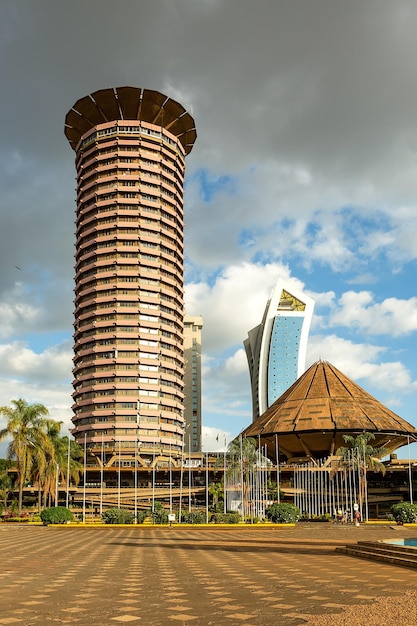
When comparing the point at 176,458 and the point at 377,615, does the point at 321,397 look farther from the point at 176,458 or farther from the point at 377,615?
the point at 377,615

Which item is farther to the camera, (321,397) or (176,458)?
(176,458)

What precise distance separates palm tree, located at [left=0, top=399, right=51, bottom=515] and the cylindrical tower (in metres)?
48.0

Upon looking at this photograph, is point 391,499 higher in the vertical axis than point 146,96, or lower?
lower

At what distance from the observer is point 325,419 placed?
95875 millimetres

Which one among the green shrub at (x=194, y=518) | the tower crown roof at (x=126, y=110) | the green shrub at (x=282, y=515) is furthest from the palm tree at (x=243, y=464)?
the tower crown roof at (x=126, y=110)

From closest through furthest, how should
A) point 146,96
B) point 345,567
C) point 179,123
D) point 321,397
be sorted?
point 345,567, point 321,397, point 146,96, point 179,123

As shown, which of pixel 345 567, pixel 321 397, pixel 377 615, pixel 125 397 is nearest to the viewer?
pixel 377 615

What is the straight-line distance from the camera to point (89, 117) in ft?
447

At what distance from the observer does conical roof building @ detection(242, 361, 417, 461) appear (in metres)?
94.8

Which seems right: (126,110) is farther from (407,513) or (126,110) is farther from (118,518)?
(407,513)

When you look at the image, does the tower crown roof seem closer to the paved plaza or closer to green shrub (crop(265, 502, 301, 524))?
green shrub (crop(265, 502, 301, 524))

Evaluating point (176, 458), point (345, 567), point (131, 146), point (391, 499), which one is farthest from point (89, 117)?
point (345, 567)

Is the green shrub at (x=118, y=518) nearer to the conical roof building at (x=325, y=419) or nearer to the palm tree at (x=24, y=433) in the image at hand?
the palm tree at (x=24, y=433)

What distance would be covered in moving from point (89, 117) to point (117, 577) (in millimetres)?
129290
